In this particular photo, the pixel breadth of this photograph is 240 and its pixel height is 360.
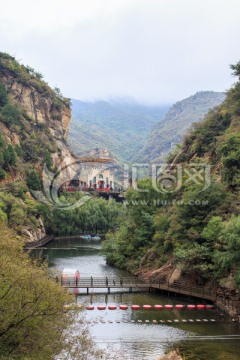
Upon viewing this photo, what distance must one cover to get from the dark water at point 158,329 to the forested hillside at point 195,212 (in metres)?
Result: 2.84

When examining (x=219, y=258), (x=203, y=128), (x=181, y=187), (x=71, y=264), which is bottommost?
(x=71, y=264)

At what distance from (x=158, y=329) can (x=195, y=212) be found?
458 inches

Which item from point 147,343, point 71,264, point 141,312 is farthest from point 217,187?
point 71,264

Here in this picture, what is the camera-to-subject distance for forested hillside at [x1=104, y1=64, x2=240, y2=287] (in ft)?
105

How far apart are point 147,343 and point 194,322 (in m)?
4.72

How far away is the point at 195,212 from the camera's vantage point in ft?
118

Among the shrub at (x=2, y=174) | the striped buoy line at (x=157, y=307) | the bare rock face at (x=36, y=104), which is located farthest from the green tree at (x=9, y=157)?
the striped buoy line at (x=157, y=307)

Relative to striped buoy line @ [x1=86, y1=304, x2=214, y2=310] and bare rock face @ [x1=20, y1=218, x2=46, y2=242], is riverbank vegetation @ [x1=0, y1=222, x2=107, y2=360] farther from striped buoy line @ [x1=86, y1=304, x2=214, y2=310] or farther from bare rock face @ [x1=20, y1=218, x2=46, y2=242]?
bare rock face @ [x1=20, y1=218, x2=46, y2=242]

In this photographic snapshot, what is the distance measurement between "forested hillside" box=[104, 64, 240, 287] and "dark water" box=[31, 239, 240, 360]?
9.31 ft

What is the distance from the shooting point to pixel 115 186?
380 ft

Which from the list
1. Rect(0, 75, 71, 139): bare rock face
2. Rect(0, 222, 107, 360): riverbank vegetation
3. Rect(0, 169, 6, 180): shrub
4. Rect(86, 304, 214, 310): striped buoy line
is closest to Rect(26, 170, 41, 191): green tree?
Rect(0, 169, 6, 180): shrub

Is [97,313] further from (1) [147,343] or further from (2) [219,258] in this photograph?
(2) [219,258]

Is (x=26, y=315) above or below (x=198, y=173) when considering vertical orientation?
below

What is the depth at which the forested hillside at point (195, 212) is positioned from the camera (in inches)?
1266
